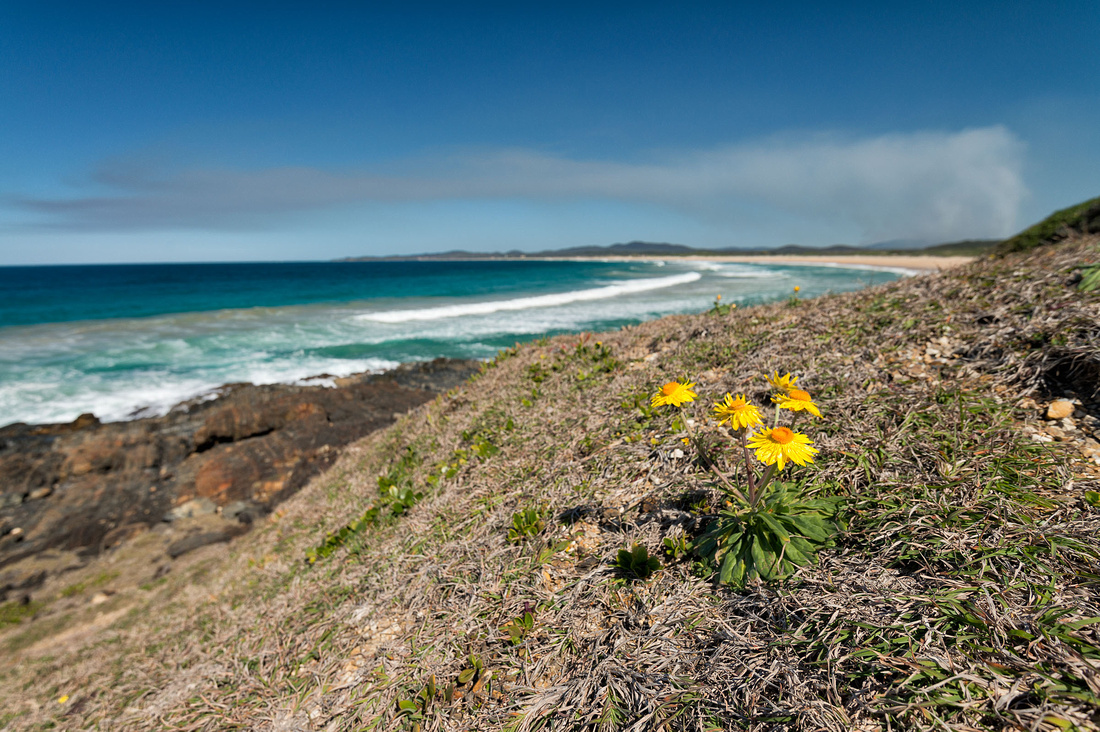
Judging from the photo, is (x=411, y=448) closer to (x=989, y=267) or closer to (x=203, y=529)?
(x=989, y=267)

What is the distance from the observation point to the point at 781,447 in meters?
1.86

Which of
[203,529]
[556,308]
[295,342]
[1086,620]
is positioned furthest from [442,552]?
[556,308]

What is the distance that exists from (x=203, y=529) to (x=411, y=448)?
20.7 ft

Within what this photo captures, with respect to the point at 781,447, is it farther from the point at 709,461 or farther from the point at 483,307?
the point at 483,307

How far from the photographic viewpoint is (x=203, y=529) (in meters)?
8.34

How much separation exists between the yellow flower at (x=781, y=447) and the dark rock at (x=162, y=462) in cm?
926

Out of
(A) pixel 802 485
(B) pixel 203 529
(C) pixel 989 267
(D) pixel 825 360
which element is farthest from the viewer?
(B) pixel 203 529

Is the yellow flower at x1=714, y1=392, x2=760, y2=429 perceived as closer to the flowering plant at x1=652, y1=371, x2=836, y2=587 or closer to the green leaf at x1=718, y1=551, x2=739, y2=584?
the flowering plant at x1=652, y1=371, x2=836, y2=587

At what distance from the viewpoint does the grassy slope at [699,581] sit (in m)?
1.48

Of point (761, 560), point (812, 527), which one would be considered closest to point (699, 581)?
point (761, 560)

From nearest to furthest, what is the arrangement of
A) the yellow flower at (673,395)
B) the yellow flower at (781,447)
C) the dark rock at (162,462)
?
the yellow flower at (781,447) < the yellow flower at (673,395) < the dark rock at (162,462)

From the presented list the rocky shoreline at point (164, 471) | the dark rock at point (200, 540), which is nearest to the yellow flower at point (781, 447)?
the dark rock at point (200, 540)

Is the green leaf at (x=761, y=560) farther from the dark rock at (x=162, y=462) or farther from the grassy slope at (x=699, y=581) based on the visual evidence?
the dark rock at (x=162, y=462)

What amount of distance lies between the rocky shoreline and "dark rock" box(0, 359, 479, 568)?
0.03 meters
